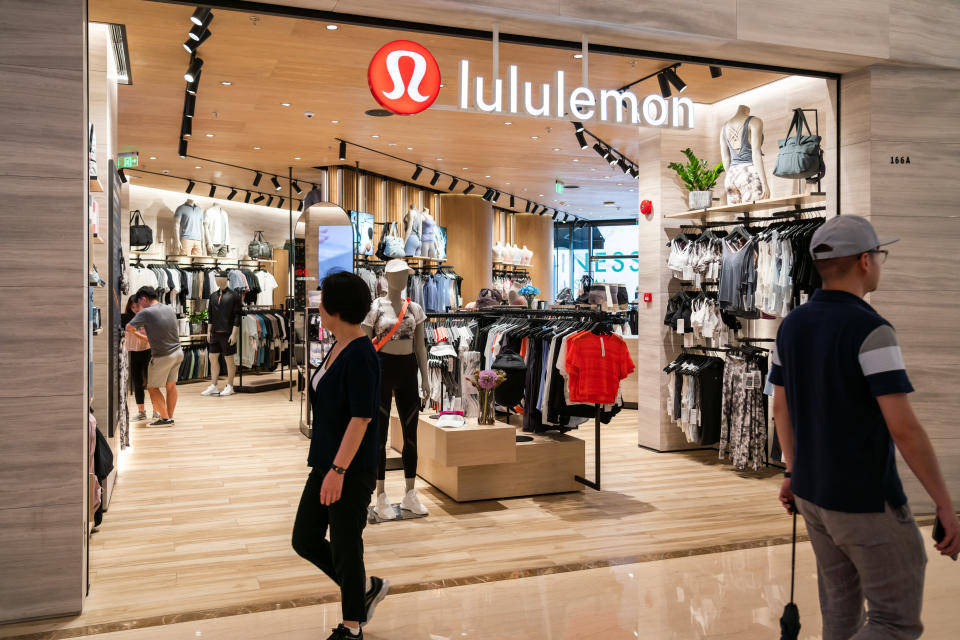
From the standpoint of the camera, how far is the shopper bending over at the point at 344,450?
2826 mm

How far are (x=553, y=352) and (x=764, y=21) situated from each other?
2.49m

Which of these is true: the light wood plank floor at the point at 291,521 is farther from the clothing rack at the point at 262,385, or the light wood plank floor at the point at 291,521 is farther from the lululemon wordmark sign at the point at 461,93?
the clothing rack at the point at 262,385

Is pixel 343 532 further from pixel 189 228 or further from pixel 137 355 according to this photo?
pixel 189 228

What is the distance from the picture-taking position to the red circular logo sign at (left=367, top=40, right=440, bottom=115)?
4277mm

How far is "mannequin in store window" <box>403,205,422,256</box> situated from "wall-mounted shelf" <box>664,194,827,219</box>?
504 centimetres

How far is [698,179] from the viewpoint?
7004 mm

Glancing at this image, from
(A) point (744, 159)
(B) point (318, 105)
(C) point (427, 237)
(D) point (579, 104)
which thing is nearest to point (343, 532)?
(D) point (579, 104)

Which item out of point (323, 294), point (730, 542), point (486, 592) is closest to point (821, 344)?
point (323, 294)

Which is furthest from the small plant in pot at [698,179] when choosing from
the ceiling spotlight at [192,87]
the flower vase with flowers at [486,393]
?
the ceiling spotlight at [192,87]

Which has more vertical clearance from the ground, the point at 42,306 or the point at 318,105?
the point at 318,105

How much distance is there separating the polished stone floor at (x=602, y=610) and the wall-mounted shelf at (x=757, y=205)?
9.77ft

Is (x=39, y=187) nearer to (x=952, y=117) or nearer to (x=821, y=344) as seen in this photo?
(x=821, y=344)

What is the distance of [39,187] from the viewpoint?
3436 millimetres

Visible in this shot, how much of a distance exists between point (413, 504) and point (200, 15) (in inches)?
131
